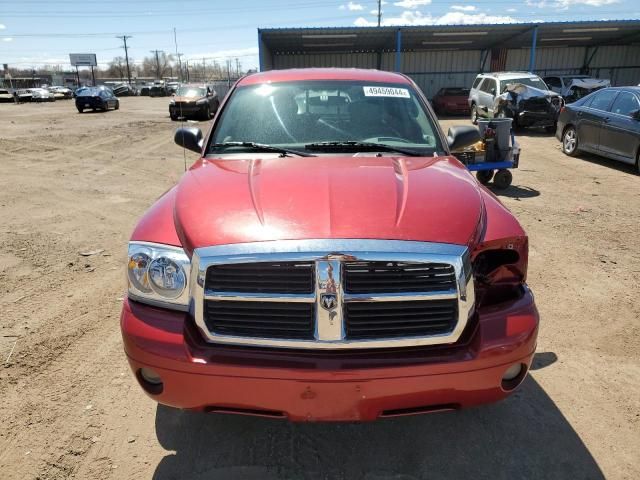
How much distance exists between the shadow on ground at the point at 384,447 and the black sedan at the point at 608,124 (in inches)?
336

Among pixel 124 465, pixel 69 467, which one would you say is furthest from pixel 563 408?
pixel 69 467

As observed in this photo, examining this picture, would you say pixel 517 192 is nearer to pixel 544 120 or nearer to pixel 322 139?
pixel 322 139

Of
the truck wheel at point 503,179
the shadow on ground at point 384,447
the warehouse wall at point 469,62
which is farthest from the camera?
the warehouse wall at point 469,62

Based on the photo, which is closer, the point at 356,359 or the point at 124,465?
the point at 356,359

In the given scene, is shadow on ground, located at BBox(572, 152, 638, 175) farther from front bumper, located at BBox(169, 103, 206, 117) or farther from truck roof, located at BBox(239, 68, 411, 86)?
front bumper, located at BBox(169, 103, 206, 117)

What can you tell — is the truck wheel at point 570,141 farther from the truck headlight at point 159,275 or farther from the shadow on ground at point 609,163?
the truck headlight at point 159,275

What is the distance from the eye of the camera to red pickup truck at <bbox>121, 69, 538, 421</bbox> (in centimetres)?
194

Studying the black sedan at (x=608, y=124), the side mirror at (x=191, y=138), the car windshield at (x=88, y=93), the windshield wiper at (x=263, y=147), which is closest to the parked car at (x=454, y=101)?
the black sedan at (x=608, y=124)

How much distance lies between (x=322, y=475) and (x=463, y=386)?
2.74 feet

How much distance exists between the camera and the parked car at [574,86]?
70.7 feet

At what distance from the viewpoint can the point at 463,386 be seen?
6.62 feet

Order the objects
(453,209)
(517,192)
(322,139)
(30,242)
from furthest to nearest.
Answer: (517,192), (30,242), (322,139), (453,209)

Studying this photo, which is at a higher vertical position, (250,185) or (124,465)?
(250,185)

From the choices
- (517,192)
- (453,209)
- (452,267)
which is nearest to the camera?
(452,267)
